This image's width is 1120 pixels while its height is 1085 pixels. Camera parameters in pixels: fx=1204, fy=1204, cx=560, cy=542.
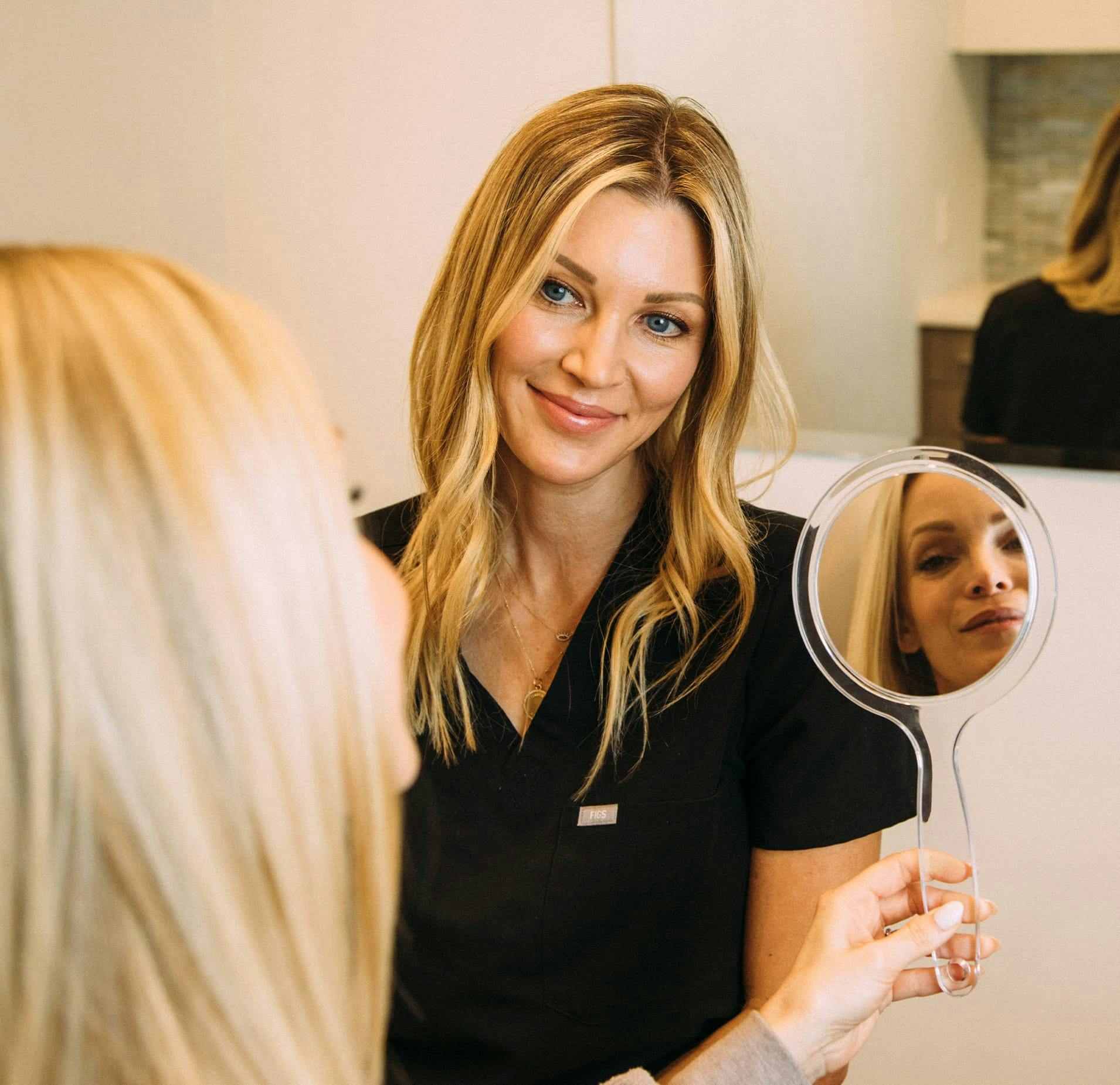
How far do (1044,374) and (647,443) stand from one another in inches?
19.4

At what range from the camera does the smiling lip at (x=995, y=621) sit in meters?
0.85

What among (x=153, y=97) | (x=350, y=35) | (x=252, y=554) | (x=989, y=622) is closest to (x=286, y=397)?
(x=252, y=554)

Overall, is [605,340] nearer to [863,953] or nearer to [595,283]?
[595,283]

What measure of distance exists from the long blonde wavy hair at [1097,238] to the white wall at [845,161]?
10cm

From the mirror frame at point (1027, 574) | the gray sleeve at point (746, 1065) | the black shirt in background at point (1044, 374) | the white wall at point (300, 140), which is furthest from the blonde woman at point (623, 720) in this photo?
the white wall at point (300, 140)

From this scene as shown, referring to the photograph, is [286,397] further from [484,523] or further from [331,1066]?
[484,523]

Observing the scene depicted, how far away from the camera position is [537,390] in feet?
3.53

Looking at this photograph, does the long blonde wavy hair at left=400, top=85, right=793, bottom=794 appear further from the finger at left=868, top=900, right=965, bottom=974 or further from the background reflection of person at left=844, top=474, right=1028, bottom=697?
the finger at left=868, top=900, right=965, bottom=974

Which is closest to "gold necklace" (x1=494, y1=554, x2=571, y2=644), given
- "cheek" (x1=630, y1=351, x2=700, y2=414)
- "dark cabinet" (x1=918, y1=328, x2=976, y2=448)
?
"cheek" (x1=630, y1=351, x2=700, y2=414)

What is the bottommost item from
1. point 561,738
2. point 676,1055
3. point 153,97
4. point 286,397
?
point 676,1055

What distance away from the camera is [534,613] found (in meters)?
1.16

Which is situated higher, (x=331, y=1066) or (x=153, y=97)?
(x=153, y=97)

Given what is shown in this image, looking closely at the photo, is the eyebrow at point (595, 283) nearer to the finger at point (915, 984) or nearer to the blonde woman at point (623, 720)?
the blonde woman at point (623, 720)

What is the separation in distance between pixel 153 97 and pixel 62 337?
1.63 meters
